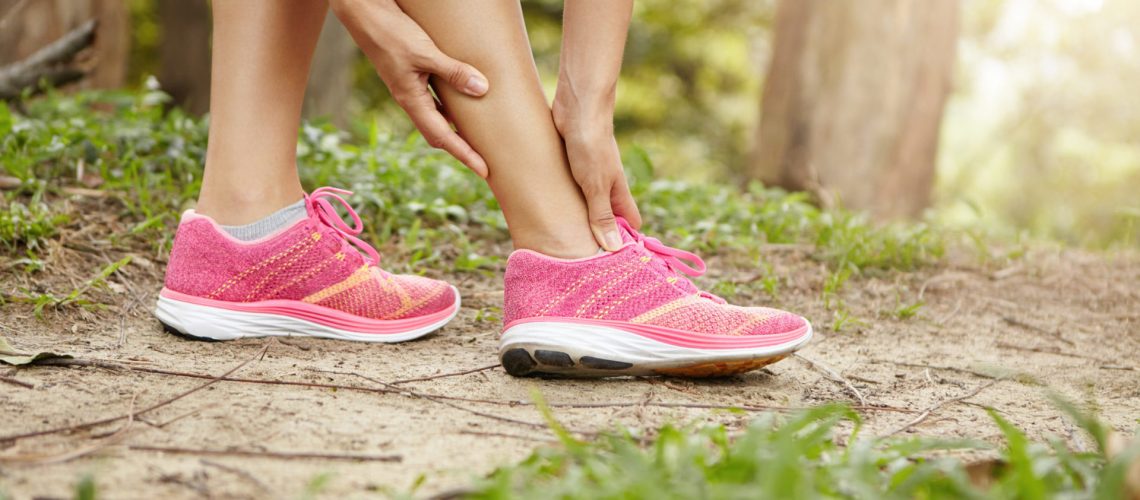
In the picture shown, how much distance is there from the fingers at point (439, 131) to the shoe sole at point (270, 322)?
1.40ft

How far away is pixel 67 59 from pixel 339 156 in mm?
1150

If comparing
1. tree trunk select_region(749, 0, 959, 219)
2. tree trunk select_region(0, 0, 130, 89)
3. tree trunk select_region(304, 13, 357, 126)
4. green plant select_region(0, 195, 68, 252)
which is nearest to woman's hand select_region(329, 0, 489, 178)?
green plant select_region(0, 195, 68, 252)

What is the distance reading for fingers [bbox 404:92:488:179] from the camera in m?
1.65

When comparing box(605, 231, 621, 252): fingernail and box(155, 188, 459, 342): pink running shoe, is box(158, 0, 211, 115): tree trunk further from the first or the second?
box(605, 231, 621, 252): fingernail

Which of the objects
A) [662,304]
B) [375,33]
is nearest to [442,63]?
[375,33]

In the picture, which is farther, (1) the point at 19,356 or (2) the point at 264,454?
(1) the point at 19,356

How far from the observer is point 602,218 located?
1.67 m

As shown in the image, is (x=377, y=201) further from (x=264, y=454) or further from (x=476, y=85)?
(x=264, y=454)

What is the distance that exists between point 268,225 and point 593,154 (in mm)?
690

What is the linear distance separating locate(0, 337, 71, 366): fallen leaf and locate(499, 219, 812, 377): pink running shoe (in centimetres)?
74

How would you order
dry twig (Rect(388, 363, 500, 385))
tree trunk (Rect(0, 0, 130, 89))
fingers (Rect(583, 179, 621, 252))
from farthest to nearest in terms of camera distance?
tree trunk (Rect(0, 0, 130, 89)) < fingers (Rect(583, 179, 621, 252)) < dry twig (Rect(388, 363, 500, 385))

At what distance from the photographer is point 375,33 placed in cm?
161

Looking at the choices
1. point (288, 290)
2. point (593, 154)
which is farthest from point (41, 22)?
point (593, 154)

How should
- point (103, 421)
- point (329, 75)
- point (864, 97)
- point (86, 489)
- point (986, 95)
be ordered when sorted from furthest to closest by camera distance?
point (986, 95), point (329, 75), point (864, 97), point (103, 421), point (86, 489)
